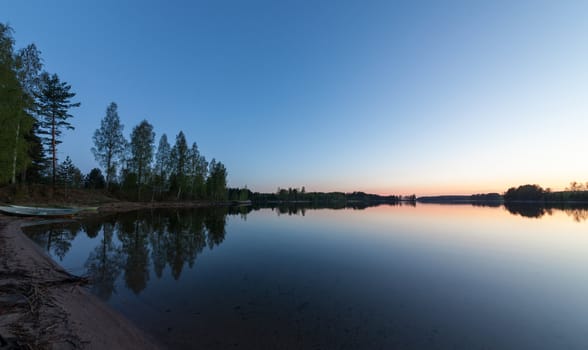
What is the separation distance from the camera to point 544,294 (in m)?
8.73

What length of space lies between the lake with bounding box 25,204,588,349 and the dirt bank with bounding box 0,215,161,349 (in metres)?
0.62

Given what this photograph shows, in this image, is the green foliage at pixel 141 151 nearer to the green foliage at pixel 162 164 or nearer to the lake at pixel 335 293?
the green foliage at pixel 162 164

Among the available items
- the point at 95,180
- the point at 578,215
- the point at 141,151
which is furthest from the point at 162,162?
the point at 578,215

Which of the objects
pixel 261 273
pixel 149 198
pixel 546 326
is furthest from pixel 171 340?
pixel 149 198

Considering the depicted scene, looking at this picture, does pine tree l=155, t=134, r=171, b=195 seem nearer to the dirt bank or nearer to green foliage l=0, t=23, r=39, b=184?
green foliage l=0, t=23, r=39, b=184

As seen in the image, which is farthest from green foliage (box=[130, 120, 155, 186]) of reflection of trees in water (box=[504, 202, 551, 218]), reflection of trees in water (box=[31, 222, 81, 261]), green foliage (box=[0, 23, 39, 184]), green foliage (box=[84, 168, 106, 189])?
reflection of trees in water (box=[504, 202, 551, 218])

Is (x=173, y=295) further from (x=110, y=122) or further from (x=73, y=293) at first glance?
(x=110, y=122)

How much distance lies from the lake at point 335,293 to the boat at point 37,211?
295 inches

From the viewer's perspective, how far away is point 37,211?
21703mm

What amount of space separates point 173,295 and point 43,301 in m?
3.11

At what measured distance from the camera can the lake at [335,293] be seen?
221 inches

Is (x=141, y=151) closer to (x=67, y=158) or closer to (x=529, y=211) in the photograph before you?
(x=67, y=158)

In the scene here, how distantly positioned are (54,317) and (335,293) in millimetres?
7435

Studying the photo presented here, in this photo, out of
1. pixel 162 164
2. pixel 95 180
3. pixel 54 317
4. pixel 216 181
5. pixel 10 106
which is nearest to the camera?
pixel 54 317
